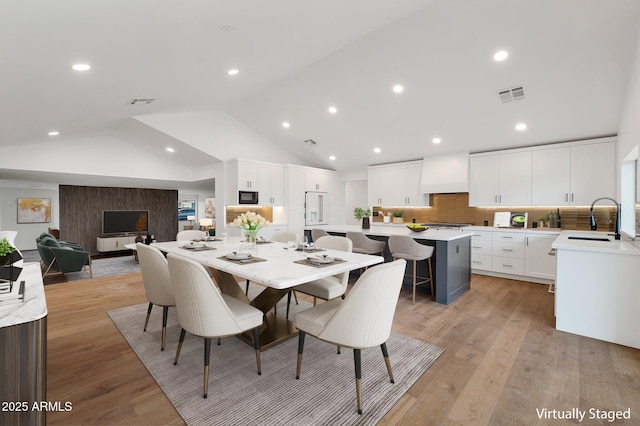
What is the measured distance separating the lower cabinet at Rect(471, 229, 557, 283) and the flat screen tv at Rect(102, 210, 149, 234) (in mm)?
9283

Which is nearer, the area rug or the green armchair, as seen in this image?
the area rug

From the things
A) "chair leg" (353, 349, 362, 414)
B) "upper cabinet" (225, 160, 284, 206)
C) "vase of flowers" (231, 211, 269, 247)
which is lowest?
"chair leg" (353, 349, 362, 414)

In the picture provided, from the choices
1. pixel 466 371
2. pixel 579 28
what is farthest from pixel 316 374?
pixel 579 28

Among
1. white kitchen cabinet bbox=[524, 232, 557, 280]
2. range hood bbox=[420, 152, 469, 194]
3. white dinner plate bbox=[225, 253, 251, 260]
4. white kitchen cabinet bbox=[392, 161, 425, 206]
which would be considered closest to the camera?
white dinner plate bbox=[225, 253, 251, 260]

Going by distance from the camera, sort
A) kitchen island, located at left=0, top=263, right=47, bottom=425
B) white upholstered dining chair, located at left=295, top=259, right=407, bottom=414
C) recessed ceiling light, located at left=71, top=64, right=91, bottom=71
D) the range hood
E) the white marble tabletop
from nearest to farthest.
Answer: kitchen island, located at left=0, top=263, right=47, bottom=425 → white upholstered dining chair, located at left=295, top=259, right=407, bottom=414 → the white marble tabletop → recessed ceiling light, located at left=71, top=64, right=91, bottom=71 → the range hood

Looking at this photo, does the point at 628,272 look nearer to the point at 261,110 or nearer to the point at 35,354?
the point at 35,354

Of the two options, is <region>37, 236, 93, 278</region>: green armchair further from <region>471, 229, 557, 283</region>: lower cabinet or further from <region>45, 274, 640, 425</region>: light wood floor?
<region>471, 229, 557, 283</region>: lower cabinet

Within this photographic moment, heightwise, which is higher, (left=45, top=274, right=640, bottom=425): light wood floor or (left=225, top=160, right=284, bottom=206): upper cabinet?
(left=225, top=160, right=284, bottom=206): upper cabinet

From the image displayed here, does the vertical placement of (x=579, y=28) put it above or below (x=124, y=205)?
above

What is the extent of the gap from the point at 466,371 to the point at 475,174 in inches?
172

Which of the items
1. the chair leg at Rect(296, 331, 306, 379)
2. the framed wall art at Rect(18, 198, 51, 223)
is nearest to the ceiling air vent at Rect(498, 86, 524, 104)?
the chair leg at Rect(296, 331, 306, 379)

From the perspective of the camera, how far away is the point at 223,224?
6.46m

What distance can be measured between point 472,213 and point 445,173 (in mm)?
980

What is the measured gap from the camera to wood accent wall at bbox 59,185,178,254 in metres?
8.37
